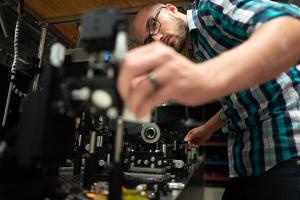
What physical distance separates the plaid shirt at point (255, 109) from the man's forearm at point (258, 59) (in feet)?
0.82

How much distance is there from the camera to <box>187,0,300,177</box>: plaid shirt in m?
1.03

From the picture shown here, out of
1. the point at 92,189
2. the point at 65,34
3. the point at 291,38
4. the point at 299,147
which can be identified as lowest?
the point at 92,189

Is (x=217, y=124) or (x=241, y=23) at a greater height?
(x=241, y=23)

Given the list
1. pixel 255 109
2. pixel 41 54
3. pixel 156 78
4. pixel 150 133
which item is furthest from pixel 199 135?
pixel 156 78

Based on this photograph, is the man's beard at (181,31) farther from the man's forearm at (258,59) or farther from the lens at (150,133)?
the man's forearm at (258,59)

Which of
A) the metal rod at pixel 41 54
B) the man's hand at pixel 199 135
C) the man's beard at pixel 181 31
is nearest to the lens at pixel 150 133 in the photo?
the man's hand at pixel 199 135

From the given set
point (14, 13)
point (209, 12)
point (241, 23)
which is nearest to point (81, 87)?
point (241, 23)

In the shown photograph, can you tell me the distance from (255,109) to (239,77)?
62 centimetres

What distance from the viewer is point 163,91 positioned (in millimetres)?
542

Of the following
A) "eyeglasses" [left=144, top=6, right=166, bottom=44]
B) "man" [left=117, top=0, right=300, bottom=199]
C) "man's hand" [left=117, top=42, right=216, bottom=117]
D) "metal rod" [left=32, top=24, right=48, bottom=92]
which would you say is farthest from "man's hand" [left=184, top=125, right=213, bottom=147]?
"man's hand" [left=117, top=42, right=216, bottom=117]

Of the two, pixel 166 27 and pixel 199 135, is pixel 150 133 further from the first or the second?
pixel 166 27

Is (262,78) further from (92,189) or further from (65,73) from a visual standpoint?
(92,189)

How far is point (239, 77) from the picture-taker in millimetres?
579

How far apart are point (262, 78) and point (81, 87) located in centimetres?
38
